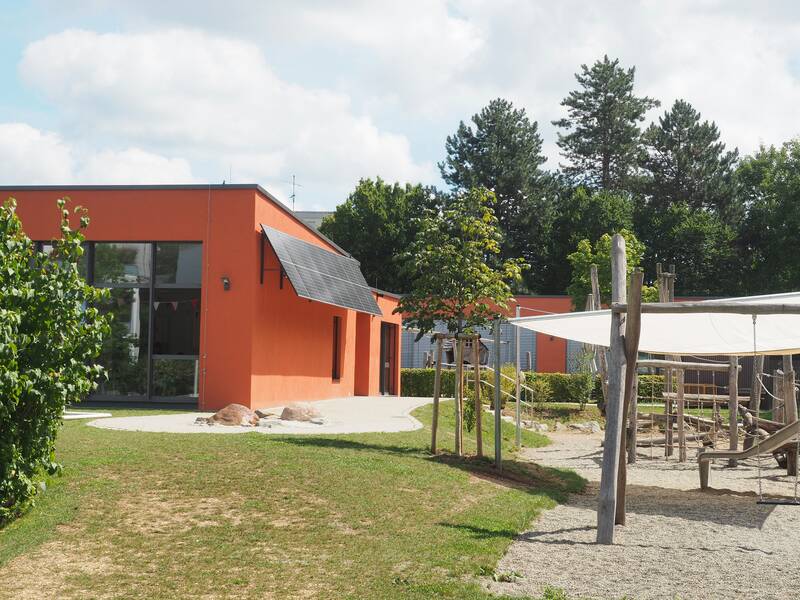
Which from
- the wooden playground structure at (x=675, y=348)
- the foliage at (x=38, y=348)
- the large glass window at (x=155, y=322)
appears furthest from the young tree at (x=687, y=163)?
the foliage at (x=38, y=348)

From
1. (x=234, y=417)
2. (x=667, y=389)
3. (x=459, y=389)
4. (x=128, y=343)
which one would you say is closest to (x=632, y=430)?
(x=667, y=389)

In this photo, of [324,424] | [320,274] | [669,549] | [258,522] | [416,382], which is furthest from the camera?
[416,382]

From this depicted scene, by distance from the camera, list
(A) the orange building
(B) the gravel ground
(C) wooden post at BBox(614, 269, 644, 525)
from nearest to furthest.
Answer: (B) the gravel ground, (C) wooden post at BBox(614, 269, 644, 525), (A) the orange building

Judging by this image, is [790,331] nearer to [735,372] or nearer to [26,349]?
[735,372]

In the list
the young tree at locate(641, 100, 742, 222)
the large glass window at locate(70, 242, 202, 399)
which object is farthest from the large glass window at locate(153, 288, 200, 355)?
the young tree at locate(641, 100, 742, 222)

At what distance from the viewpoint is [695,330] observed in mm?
9797

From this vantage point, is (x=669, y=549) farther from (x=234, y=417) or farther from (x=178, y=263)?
(x=178, y=263)

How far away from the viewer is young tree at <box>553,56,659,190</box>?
45500 mm

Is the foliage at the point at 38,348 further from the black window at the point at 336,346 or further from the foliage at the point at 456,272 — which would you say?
the black window at the point at 336,346

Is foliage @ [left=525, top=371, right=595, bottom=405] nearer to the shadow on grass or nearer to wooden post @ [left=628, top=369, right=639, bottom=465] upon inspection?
wooden post @ [left=628, top=369, right=639, bottom=465]

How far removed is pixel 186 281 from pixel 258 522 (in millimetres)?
8839

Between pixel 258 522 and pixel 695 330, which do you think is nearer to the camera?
pixel 258 522

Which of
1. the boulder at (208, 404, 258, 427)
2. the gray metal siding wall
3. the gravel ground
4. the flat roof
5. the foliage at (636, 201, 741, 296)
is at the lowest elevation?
the gravel ground

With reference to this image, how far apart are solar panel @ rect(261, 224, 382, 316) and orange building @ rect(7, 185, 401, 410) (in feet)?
0.19
